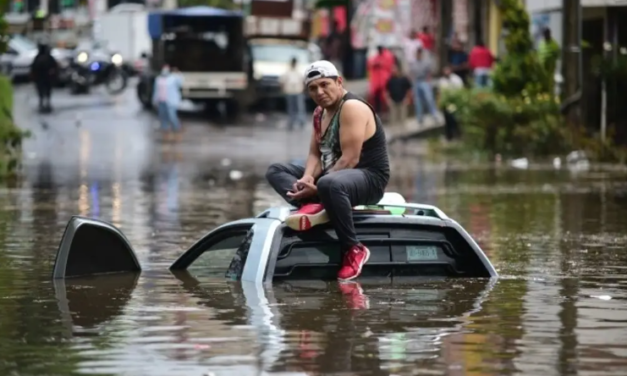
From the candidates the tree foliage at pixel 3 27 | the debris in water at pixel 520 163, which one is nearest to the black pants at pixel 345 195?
the tree foliage at pixel 3 27

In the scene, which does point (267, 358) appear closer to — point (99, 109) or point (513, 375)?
point (513, 375)

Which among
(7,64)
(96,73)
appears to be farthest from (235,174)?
(7,64)

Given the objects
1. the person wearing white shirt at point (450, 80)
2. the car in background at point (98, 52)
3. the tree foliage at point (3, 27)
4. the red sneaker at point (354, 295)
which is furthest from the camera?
the car in background at point (98, 52)

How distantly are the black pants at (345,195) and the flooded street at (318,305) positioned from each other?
45 centimetres

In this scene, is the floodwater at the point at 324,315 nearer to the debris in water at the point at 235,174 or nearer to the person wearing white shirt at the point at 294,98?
the debris in water at the point at 235,174

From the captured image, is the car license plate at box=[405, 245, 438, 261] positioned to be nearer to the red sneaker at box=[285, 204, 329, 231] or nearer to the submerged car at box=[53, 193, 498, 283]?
the submerged car at box=[53, 193, 498, 283]

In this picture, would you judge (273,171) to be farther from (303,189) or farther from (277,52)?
(277,52)

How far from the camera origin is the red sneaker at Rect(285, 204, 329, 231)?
11695 millimetres

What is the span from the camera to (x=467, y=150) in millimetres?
32719

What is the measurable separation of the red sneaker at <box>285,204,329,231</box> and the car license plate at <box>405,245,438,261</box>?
815mm

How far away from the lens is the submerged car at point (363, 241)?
39.3 feet

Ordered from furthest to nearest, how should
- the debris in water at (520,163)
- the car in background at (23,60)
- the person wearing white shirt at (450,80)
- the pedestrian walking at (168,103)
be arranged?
1. the car in background at (23,60)
2. the pedestrian walking at (168,103)
3. the person wearing white shirt at (450,80)
4. the debris in water at (520,163)

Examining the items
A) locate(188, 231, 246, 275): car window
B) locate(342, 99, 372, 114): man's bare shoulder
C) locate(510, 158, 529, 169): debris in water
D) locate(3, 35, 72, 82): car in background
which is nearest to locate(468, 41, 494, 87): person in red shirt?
locate(510, 158, 529, 169): debris in water

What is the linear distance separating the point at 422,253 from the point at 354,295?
89cm
